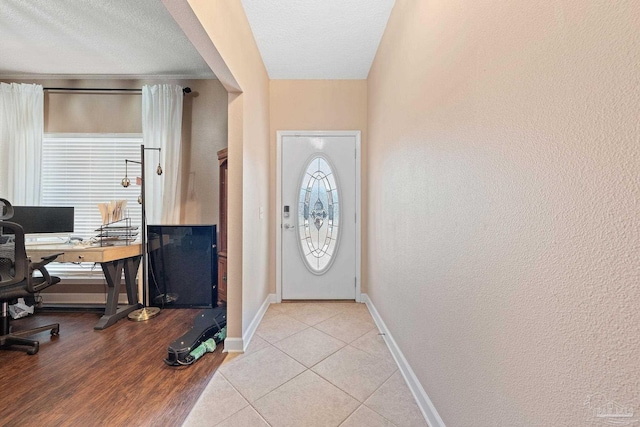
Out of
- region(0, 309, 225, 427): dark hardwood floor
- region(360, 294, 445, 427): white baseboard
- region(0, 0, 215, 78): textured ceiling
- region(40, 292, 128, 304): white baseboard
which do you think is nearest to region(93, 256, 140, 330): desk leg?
region(0, 309, 225, 427): dark hardwood floor

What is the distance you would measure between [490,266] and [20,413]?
2.59 metres

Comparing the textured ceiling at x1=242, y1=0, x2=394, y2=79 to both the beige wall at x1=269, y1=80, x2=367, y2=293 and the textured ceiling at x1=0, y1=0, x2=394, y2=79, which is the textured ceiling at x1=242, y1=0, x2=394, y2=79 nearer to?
the textured ceiling at x1=0, y1=0, x2=394, y2=79

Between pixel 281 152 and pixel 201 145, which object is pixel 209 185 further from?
pixel 281 152

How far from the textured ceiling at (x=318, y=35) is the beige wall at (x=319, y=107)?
0.11 m

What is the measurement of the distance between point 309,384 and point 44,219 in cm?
334

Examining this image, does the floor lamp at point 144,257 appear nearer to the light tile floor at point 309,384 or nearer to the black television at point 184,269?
the black television at point 184,269

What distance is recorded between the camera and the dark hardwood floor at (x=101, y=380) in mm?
1414

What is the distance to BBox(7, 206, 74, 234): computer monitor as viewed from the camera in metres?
2.61

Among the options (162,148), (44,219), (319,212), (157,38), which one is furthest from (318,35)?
(44,219)

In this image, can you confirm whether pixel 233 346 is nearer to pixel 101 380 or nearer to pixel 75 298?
pixel 101 380

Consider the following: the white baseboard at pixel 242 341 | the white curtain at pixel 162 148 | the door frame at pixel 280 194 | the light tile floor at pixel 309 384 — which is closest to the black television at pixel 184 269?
the white curtain at pixel 162 148

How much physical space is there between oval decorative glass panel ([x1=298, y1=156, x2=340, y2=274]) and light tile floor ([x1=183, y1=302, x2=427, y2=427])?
0.87m

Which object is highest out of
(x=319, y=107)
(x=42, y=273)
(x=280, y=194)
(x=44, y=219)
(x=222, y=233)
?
(x=319, y=107)

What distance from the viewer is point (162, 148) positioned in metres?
3.06
